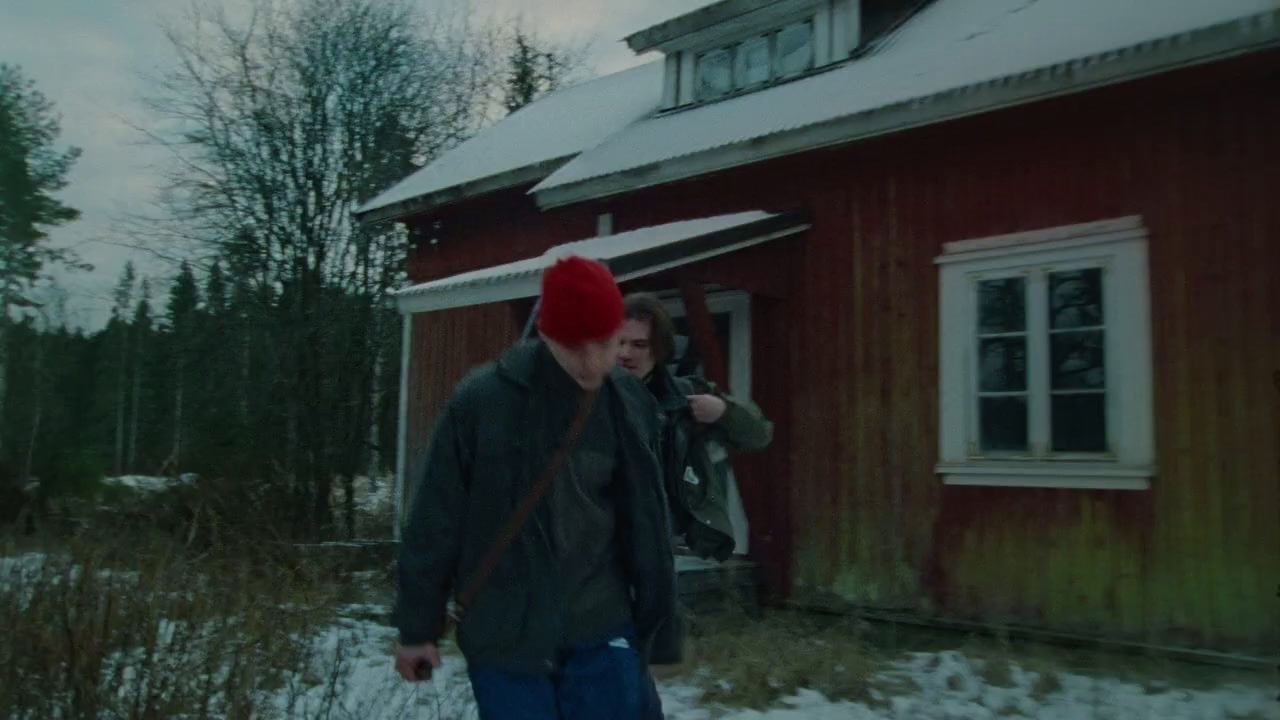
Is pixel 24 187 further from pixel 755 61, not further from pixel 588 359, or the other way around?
pixel 588 359

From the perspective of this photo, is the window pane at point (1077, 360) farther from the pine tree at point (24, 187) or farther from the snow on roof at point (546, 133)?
the pine tree at point (24, 187)

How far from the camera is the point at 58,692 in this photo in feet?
11.6

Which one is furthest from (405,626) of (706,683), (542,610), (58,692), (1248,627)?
(1248,627)

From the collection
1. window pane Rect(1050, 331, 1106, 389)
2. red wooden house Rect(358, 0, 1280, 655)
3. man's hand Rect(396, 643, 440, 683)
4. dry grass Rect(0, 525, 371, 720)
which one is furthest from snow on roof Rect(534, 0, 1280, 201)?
man's hand Rect(396, 643, 440, 683)

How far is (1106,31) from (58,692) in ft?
18.8

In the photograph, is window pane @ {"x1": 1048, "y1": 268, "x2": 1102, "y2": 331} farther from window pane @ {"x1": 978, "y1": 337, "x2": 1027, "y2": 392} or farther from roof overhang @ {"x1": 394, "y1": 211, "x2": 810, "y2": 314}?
roof overhang @ {"x1": 394, "y1": 211, "x2": 810, "y2": 314}

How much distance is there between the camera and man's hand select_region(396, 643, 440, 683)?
2363 millimetres

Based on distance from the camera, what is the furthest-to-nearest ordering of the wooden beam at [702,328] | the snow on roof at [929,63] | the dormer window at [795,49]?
the dormer window at [795,49] < the wooden beam at [702,328] < the snow on roof at [929,63]

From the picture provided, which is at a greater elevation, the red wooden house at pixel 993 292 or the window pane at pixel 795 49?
the window pane at pixel 795 49

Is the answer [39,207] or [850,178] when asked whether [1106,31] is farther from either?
[39,207]

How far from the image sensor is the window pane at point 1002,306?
646 centimetres

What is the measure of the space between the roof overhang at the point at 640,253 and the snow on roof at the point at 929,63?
0.50 meters

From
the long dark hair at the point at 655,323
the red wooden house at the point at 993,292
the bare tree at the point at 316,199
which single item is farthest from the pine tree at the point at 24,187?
the long dark hair at the point at 655,323

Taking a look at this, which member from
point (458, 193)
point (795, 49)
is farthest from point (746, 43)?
point (458, 193)
